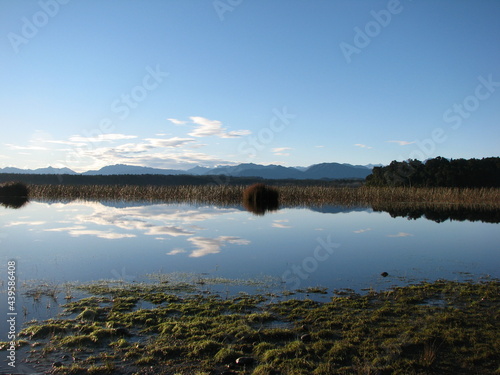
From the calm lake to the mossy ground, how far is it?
172cm

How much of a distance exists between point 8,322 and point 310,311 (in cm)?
512

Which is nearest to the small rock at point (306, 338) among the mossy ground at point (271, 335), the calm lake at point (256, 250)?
the mossy ground at point (271, 335)

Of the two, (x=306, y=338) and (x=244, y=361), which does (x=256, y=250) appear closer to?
(x=306, y=338)

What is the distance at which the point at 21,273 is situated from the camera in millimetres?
9641

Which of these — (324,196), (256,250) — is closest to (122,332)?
(256,250)

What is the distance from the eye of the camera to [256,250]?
1342 cm

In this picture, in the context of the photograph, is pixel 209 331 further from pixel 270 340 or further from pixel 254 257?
pixel 254 257

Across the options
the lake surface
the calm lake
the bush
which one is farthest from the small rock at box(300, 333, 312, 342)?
the bush

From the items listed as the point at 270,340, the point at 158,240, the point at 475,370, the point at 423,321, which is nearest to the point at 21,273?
the point at 158,240

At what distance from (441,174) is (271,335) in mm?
55527

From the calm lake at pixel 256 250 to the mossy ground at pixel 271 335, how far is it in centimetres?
172

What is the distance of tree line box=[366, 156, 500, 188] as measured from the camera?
5404cm

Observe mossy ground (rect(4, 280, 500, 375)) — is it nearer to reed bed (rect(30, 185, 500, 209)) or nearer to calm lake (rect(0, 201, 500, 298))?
calm lake (rect(0, 201, 500, 298))

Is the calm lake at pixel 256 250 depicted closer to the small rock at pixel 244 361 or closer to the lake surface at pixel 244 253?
the lake surface at pixel 244 253
